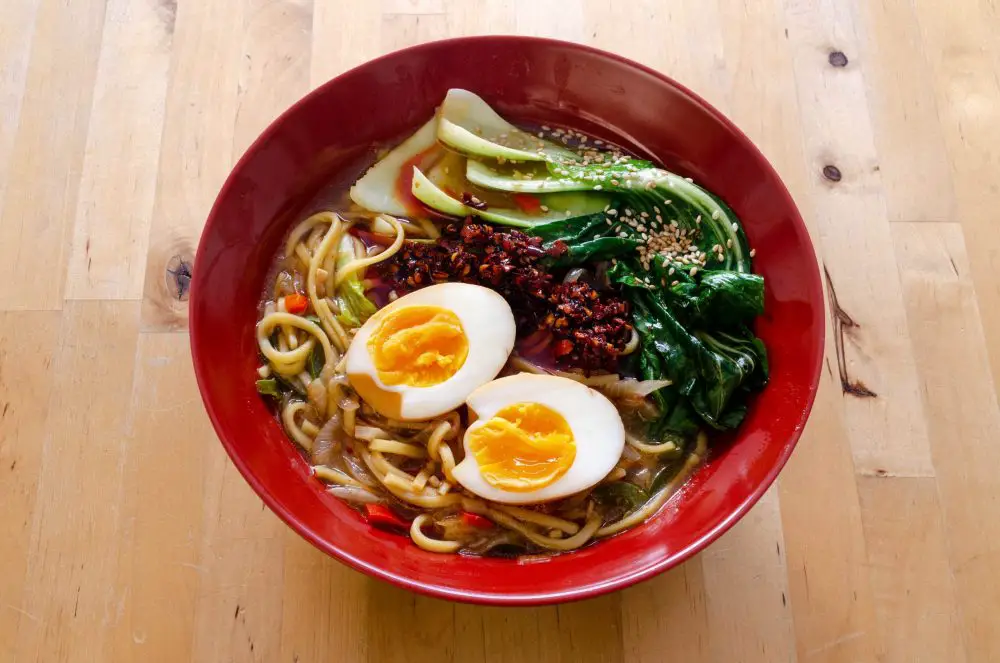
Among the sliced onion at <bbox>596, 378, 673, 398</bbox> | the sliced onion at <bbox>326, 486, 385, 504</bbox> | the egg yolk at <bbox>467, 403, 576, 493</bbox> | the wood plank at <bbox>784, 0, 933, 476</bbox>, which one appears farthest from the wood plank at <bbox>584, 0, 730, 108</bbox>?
the sliced onion at <bbox>326, 486, 385, 504</bbox>

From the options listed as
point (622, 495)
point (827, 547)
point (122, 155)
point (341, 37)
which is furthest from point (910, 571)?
point (122, 155)

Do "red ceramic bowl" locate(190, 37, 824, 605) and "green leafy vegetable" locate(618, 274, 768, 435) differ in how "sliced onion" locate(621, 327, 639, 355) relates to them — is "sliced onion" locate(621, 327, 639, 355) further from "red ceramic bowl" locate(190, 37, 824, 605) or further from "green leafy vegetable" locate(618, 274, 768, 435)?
"red ceramic bowl" locate(190, 37, 824, 605)

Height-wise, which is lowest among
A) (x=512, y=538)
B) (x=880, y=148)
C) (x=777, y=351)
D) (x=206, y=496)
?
(x=206, y=496)

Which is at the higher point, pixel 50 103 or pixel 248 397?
pixel 50 103

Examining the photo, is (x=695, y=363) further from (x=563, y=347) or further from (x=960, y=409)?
(x=960, y=409)

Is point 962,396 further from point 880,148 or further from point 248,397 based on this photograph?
point 248,397

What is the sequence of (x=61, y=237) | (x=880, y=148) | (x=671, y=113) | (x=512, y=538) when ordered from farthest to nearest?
(x=880, y=148) < (x=61, y=237) < (x=671, y=113) < (x=512, y=538)

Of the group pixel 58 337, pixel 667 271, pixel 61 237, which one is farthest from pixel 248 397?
pixel 667 271

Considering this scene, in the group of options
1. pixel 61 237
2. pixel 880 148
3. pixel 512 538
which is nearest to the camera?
pixel 512 538
